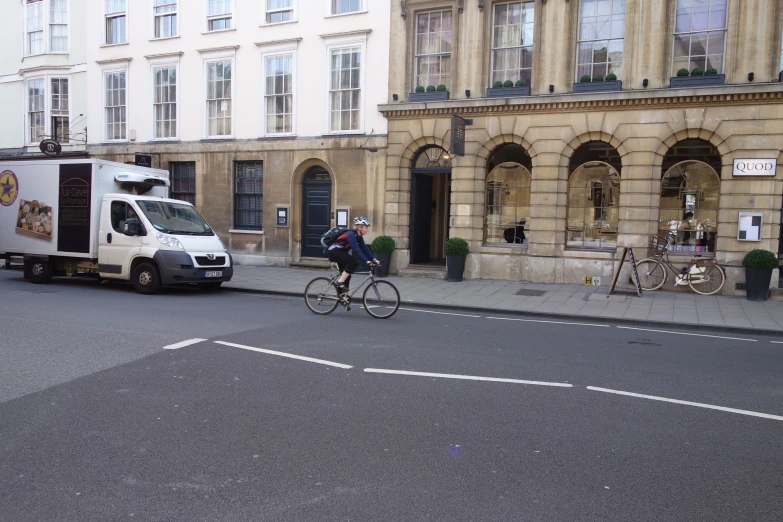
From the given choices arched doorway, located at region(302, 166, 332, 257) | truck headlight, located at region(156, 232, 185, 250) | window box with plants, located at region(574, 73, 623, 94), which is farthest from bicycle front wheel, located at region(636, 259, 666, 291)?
truck headlight, located at region(156, 232, 185, 250)

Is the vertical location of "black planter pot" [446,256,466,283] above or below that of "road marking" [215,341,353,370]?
above

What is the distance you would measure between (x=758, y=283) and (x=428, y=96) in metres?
9.62

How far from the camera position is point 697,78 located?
14797mm

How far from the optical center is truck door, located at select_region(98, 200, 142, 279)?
13758 millimetres

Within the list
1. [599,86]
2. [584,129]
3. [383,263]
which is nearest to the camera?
[599,86]

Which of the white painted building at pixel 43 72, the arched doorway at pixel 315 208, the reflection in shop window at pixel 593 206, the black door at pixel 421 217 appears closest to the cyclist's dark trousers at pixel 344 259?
the black door at pixel 421 217

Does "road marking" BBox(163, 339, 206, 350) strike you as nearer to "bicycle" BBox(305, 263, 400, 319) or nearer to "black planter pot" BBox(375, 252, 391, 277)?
"bicycle" BBox(305, 263, 400, 319)

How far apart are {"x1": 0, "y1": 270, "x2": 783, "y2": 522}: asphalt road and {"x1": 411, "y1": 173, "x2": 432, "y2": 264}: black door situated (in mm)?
9652

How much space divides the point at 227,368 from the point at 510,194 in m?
12.0

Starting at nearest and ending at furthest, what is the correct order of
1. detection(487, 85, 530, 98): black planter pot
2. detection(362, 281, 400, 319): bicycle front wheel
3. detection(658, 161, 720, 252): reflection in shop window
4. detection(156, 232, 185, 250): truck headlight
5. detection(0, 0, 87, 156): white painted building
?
detection(362, 281, 400, 319): bicycle front wheel
detection(156, 232, 185, 250): truck headlight
detection(658, 161, 720, 252): reflection in shop window
detection(487, 85, 530, 98): black planter pot
detection(0, 0, 87, 156): white painted building

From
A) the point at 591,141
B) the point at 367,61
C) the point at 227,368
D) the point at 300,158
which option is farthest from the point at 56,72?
the point at 227,368

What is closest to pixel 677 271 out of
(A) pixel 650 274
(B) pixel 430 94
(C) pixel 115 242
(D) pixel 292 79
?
(A) pixel 650 274

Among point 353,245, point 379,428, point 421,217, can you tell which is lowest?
point 379,428

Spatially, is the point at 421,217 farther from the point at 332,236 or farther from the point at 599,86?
the point at 332,236
